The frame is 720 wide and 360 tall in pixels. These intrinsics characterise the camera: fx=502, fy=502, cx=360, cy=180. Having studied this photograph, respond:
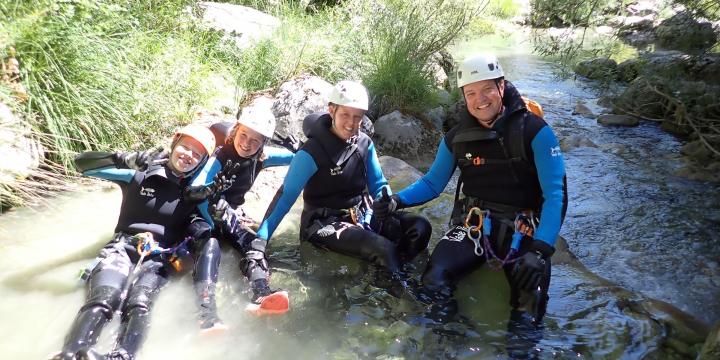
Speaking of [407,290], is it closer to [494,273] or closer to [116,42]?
[494,273]

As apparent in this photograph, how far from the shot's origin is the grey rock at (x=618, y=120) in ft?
30.9

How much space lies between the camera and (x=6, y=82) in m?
4.70

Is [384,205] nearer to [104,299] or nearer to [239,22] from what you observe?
[104,299]

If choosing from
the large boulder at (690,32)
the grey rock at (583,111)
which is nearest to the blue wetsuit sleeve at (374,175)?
the large boulder at (690,32)

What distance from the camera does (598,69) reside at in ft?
35.6

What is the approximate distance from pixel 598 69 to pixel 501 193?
881 cm

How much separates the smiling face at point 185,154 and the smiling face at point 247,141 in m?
0.41

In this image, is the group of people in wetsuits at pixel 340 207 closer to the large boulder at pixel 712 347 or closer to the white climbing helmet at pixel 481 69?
the white climbing helmet at pixel 481 69

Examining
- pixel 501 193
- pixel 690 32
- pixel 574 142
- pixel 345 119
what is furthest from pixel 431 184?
pixel 690 32

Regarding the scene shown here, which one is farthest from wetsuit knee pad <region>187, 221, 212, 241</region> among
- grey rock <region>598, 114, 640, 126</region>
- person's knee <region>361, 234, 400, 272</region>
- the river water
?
grey rock <region>598, 114, 640, 126</region>

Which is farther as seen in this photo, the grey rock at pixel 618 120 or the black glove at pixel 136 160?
the grey rock at pixel 618 120

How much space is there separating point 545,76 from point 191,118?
10.1 m

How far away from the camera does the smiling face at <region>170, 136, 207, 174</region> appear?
11.9 feet

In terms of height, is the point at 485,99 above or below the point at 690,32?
below
